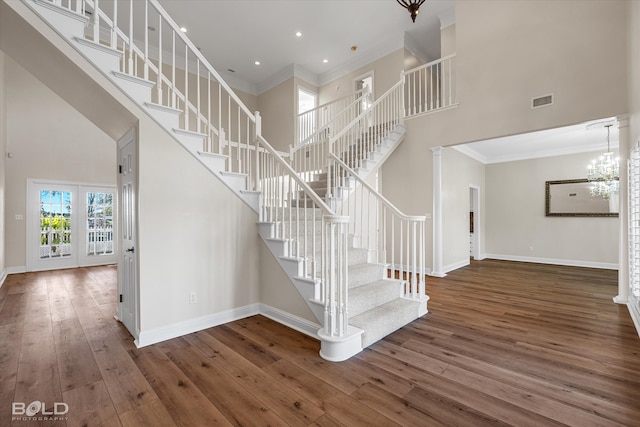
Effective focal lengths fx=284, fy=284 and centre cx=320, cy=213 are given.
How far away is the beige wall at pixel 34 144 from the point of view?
20.5 feet

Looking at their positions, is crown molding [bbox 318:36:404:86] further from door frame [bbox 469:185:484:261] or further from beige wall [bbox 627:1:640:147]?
beige wall [bbox 627:1:640:147]

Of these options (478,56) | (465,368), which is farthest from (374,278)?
(478,56)

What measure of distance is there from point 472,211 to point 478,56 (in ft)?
14.5

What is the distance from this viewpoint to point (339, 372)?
86.4 inches

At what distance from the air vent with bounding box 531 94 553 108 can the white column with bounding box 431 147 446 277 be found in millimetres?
1527

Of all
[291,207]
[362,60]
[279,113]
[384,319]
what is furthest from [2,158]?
[362,60]

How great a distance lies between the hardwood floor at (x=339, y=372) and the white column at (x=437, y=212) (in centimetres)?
185

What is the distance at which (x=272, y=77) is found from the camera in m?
8.44

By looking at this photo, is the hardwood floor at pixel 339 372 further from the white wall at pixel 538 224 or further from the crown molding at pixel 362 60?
the crown molding at pixel 362 60

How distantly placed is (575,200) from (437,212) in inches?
154

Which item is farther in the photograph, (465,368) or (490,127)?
(490,127)

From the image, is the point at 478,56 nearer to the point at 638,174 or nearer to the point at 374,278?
the point at 638,174

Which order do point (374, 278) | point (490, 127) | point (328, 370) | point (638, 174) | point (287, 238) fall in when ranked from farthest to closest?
point (490, 127)
point (374, 278)
point (287, 238)
point (638, 174)
point (328, 370)

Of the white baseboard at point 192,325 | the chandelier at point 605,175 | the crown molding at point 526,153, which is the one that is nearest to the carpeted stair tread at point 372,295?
the white baseboard at point 192,325
